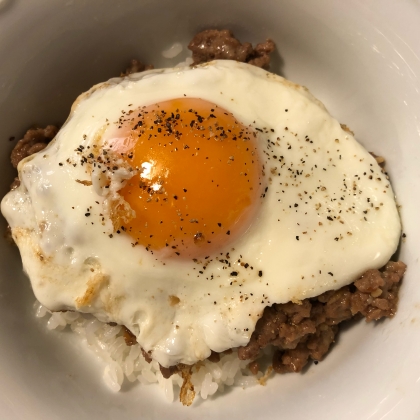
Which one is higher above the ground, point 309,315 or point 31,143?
point 309,315

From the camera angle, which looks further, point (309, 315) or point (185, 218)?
point (309, 315)

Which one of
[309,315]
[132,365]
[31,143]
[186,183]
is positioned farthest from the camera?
[132,365]

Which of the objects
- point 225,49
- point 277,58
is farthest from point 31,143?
point 277,58

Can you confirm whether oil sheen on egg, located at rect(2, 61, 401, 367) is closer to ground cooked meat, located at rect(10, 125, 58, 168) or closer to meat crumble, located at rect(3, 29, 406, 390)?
meat crumble, located at rect(3, 29, 406, 390)

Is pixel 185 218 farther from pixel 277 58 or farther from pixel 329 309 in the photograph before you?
pixel 277 58

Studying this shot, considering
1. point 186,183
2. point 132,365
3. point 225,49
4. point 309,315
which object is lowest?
point 132,365

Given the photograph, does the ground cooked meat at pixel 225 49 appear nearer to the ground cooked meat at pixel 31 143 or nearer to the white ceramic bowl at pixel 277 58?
the white ceramic bowl at pixel 277 58

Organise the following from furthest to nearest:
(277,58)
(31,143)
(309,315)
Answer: (277,58) < (31,143) < (309,315)

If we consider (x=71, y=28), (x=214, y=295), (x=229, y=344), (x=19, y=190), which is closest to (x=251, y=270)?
(x=214, y=295)
